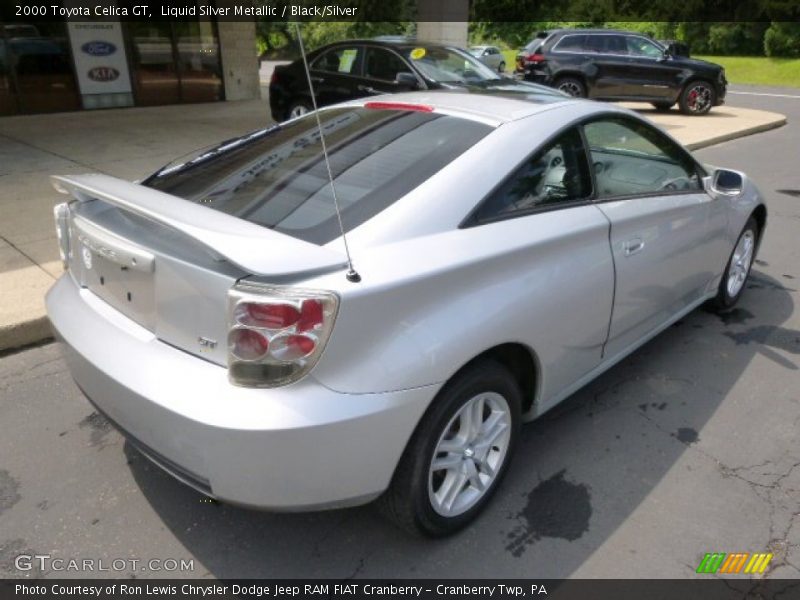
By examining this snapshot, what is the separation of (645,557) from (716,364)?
177 cm

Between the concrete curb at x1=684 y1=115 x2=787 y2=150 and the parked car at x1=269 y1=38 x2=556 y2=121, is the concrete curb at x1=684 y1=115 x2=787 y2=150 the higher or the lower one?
the lower one

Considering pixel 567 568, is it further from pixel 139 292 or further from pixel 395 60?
pixel 395 60

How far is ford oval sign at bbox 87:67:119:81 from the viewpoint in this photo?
1288 centimetres

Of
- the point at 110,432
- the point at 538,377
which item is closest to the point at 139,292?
the point at 110,432

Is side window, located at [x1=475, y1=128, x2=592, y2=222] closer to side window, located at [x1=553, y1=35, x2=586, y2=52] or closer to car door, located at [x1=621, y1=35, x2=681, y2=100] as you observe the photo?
car door, located at [x1=621, y1=35, x2=681, y2=100]

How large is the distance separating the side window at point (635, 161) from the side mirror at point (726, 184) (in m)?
0.10

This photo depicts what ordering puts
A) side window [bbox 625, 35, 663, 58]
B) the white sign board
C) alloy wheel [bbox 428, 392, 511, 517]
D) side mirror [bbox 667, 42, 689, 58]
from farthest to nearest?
side mirror [bbox 667, 42, 689, 58], side window [bbox 625, 35, 663, 58], the white sign board, alloy wheel [bbox 428, 392, 511, 517]

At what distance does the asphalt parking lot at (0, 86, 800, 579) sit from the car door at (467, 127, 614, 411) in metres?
0.44

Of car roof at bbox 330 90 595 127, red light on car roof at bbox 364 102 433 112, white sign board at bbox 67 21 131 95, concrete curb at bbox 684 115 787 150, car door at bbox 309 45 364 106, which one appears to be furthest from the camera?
white sign board at bbox 67 21 131 95

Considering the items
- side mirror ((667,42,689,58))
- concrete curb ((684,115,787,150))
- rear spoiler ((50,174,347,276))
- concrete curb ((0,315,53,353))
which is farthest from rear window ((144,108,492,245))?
side mirror ((667,42,689,58))

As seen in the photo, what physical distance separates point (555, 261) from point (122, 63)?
44.1ft

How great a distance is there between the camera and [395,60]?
9133 millimetres

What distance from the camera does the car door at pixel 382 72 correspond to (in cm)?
898

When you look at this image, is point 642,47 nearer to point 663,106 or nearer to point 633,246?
point 663,106
